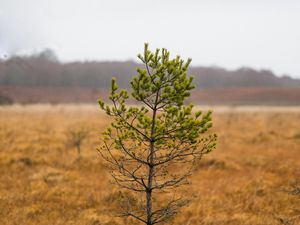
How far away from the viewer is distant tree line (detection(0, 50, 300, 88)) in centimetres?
9100

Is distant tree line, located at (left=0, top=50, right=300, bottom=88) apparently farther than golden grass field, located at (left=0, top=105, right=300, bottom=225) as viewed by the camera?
Yes

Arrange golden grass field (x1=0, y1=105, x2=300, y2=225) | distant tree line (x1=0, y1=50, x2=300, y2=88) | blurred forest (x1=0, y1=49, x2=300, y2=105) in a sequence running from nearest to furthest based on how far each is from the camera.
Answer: golden grass field (x1=0, y1=105, x2=300, y2=225), blurred forest (x1=0, y1=49, x2=300, y2=105), distant tree line (x1=0, y1=50, x2=300, y2=88)

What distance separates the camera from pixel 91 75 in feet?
333

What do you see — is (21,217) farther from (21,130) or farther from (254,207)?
(21,130)

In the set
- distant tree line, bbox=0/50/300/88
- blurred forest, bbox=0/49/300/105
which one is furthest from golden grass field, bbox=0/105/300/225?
distant tree line, bbox=0/50/300/88

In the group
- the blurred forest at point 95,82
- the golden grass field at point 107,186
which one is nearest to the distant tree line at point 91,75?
the blurred forest at point 95,82

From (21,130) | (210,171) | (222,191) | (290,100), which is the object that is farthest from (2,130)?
(290,100)

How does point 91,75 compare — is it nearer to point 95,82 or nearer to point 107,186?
point 95,82

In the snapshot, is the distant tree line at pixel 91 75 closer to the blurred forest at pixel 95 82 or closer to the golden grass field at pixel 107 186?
the blurred forest at pixel 95 82

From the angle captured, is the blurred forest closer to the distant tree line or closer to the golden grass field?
the distant tree line

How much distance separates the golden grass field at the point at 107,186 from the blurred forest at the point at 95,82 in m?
53.4

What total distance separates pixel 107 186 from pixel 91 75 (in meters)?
92.6

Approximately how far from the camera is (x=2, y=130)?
22062mm

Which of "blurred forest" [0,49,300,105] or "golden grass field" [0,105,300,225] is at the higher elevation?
"blurred forest" [0,49,300,105]
